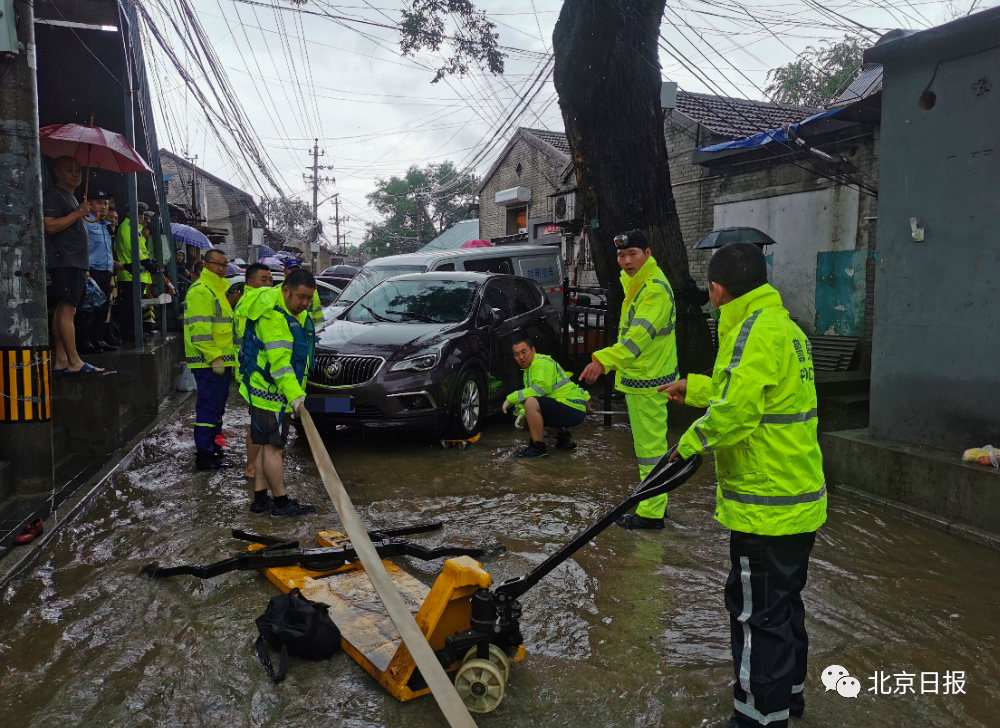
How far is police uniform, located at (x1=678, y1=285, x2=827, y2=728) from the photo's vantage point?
2.51 meters

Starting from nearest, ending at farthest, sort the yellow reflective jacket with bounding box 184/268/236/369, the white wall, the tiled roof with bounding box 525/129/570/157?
the yellow reflective jacket with bounding box 184/268/236/369 → the white wall → the tiled roof with bounding box 525/129/570/157

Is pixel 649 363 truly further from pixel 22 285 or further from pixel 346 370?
pixel 22 285

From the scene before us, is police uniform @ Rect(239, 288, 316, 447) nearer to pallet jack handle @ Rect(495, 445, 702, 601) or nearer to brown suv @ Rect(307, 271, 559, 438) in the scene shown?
brown suv @ Rect(307, 271, 559, 438)

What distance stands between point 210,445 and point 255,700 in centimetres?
382

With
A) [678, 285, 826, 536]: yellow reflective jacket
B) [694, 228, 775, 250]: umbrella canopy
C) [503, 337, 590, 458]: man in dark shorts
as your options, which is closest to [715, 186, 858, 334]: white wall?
[694, 228, 775, 250]: umbrella canopy

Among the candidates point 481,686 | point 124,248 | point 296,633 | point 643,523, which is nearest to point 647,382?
point 643,523

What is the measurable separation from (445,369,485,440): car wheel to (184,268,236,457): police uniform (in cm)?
207

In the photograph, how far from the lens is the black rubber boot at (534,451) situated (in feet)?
22.6

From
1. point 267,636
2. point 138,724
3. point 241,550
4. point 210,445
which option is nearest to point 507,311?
point 210,445

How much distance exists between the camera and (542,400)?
698 cm

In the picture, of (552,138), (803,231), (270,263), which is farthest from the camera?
(552,138)

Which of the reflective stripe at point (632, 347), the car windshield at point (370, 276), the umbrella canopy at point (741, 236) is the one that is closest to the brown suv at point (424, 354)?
the car windshield at point (370, 276)

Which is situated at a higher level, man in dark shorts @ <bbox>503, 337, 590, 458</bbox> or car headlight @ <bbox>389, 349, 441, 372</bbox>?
car headlight @ <bbox>389, 349, 441, 372</bbox>

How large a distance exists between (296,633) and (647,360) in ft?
9.32
